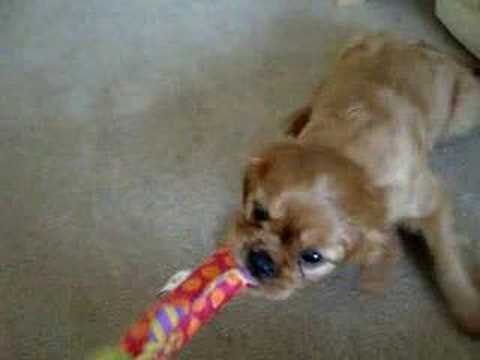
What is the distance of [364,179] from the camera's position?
125cm

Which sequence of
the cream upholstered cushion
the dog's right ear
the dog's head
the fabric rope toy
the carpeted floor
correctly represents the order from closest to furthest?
the fabric rope toy < the dog's head < the carpeted floor < the dog's right ear < the cream upholstered cushion

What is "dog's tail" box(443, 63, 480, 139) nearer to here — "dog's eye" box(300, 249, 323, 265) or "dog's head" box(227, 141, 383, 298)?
"dog's head" box(227, 141, 383, 298)

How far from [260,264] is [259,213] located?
0.08 m

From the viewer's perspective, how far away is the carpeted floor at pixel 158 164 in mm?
1394

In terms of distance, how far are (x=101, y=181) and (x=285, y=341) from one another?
1.94 ft

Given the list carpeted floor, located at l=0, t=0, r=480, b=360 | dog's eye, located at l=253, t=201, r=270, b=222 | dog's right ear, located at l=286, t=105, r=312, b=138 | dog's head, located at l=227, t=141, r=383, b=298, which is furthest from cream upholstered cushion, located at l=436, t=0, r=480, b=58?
dog's eye, located at l=253, t=201, r=270, b=222

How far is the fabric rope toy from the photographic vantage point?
106cm

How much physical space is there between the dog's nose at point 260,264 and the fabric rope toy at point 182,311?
24 millimetres

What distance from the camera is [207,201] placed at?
64.6 inches

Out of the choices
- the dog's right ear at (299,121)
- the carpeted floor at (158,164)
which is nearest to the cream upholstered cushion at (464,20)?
the carpeted floor at (158,164)

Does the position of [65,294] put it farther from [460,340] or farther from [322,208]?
[460,340]

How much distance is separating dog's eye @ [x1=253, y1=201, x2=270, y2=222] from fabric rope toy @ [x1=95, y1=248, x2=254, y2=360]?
0.28 feet

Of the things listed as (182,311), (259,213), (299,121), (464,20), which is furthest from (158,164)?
(464,20)

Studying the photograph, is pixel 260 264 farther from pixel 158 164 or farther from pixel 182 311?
pixel 158 164
